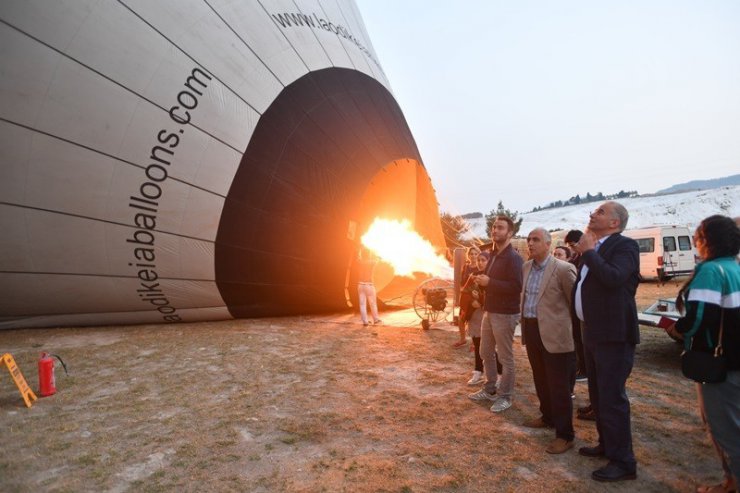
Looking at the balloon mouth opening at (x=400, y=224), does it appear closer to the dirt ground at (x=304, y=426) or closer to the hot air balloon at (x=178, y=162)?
the hot air balloon at (x=178, y=162)

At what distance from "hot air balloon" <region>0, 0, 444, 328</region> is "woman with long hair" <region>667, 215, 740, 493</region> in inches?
211

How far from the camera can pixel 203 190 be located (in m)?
6.34

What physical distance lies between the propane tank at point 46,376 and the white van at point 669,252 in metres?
18.2

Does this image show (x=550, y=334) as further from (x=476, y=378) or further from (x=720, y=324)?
(x=476, y=378)

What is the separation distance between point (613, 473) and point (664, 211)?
62502 mm

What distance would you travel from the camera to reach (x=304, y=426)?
367cm

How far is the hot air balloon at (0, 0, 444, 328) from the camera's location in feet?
18.3

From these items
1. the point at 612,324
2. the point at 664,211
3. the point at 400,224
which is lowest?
the point at 612,324

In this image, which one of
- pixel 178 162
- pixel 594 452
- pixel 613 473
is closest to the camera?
pixel 613 473

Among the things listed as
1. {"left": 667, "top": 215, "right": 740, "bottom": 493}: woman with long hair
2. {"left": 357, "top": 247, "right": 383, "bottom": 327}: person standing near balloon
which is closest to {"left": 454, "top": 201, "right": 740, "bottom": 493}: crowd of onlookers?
{"left": 667, "top": 215, "right": 740, "bottom": 493}: woman with long hair

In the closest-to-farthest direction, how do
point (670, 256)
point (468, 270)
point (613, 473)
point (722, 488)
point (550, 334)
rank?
point (722, 488)
point (613, 473)
point (550, 334)
point (468, 270)
point (670, 256)

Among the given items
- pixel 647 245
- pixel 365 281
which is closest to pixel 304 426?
pixel 365 281

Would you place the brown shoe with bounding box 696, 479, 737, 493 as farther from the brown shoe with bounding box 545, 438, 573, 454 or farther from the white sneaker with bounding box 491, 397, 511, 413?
the white sneaker with bounding box 491, 397, 511, 413

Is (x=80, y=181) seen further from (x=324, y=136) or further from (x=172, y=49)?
(x=324, y=136)
